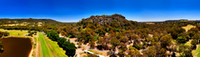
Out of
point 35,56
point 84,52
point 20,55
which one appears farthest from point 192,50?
point 20,55

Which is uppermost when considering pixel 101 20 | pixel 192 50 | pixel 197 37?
pixel 101 20

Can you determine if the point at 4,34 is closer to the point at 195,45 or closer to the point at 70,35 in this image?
the point at 70,35

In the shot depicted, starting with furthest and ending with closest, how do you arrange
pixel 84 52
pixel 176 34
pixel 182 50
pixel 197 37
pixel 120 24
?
pixel 120 24 → pixel 176 34 → pixel 84 52 → pixel 197 37 → pixel 182 50

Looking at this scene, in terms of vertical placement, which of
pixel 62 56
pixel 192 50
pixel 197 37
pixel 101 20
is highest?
pixel 101 20

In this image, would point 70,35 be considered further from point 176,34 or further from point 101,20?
point 176,34

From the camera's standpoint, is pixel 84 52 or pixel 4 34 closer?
pixel 84 52

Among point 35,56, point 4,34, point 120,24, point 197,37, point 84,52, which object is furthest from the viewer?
point 120,24

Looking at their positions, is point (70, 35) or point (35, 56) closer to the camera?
point (35, 56)

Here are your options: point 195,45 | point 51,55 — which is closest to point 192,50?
point 195,45

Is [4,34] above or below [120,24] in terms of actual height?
below
